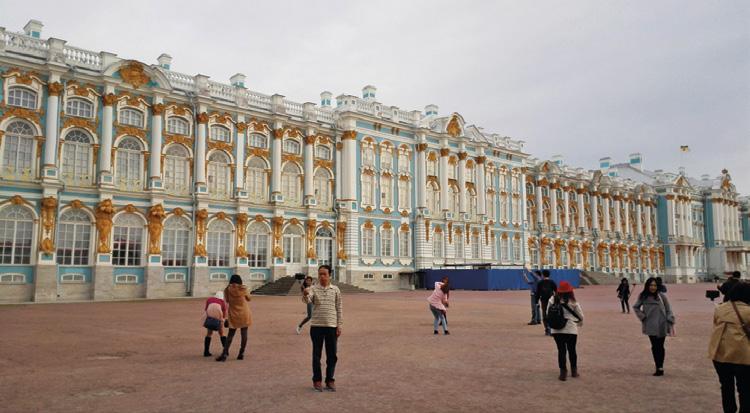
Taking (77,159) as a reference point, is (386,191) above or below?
above

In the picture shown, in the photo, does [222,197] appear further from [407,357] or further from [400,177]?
[407,357]

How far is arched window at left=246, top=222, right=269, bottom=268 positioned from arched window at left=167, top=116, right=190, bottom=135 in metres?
7.33

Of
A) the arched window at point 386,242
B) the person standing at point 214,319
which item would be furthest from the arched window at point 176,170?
the person standing at point 214,319

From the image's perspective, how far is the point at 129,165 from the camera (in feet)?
110

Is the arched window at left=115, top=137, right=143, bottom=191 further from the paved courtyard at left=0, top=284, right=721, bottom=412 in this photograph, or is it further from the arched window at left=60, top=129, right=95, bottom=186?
the paved courtyard at left=0, top=284, right=721, bottom=412

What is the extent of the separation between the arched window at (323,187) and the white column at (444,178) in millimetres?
11222

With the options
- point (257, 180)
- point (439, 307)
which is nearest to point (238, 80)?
point (257, 180)

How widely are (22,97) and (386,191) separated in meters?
25.7

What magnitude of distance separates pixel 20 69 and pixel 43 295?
455 inches

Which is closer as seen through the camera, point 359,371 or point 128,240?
point 359,371

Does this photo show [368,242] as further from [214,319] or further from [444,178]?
[214,319]

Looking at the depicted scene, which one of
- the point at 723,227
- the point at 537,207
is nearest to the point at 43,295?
the point at 537,207

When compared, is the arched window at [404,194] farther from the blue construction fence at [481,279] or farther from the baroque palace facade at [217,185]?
the blue construction fence at [481,279]

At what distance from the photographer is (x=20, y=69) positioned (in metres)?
29.7
